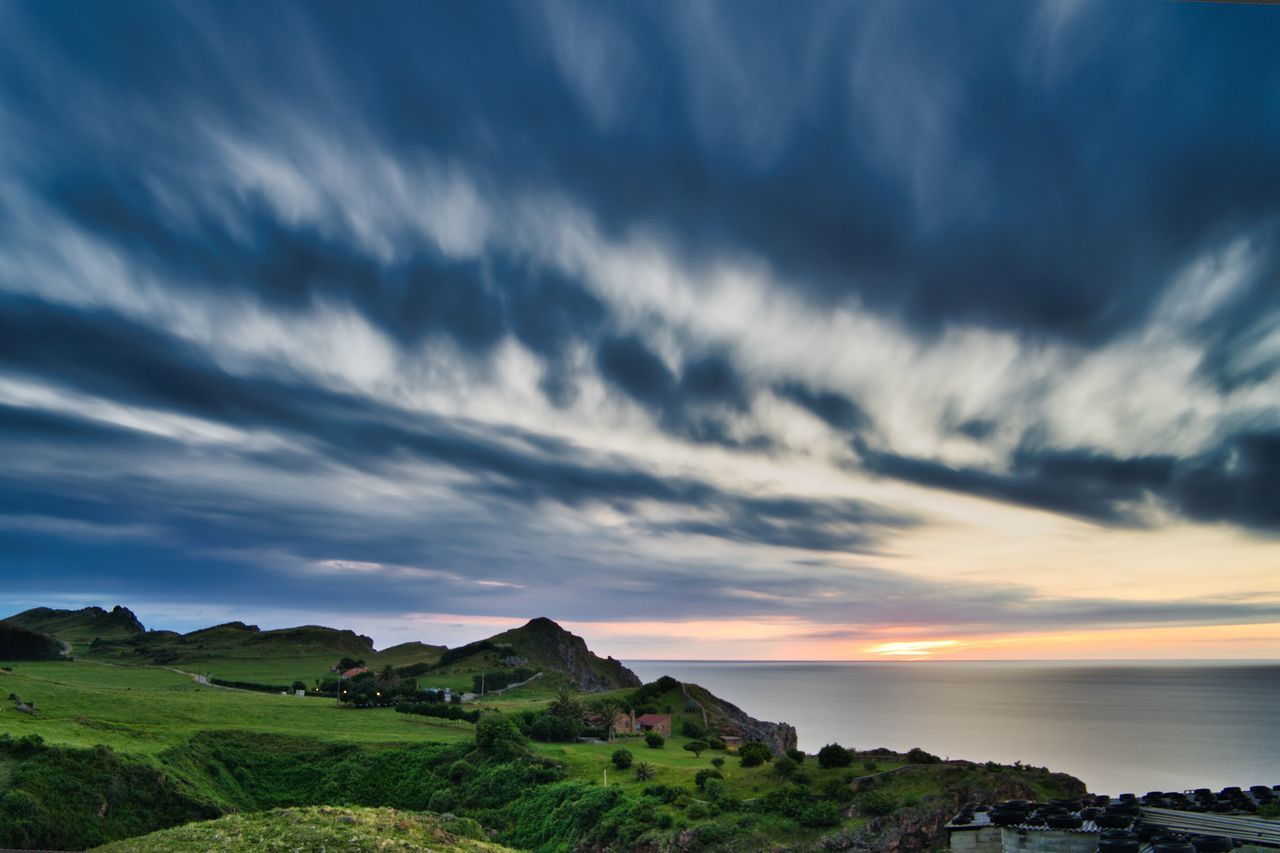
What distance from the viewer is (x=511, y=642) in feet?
634

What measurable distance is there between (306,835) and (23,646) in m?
182

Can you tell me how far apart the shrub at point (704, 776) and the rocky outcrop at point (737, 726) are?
4022 cm

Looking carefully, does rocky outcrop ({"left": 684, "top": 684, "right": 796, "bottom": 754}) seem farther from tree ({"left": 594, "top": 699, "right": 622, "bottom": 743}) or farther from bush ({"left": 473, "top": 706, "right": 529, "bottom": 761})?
bush ({"left": 473, "top": 706, "right": 529, "bottom": 761})

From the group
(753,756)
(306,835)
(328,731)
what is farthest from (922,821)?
(328,731)

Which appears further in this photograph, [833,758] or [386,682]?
[386,682]

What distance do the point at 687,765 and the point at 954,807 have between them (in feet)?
96.3

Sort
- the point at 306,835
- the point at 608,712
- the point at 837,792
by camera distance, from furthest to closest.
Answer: the point at 608,712, the point at 837,792, the point at 306,835

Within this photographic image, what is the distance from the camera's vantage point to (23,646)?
155m

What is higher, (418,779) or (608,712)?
(608,712)

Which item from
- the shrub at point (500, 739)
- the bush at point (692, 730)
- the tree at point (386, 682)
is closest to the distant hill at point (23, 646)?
the tree at point (386, 682)

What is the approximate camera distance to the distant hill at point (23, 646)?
148625 millimetres

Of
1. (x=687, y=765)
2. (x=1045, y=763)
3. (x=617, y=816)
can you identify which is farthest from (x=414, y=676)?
(x=1045, y=763)

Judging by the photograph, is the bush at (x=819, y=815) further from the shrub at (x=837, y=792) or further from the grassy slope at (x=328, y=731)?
the shrub at (x=837, y=792)

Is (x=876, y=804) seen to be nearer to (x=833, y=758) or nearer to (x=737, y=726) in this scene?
(x=833, y=758)
